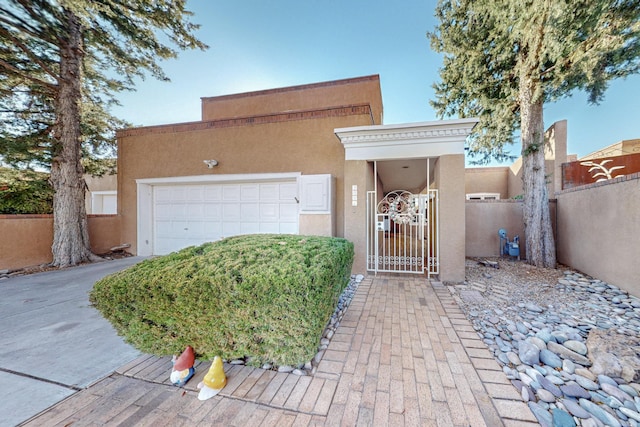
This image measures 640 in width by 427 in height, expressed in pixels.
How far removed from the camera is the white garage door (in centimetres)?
703

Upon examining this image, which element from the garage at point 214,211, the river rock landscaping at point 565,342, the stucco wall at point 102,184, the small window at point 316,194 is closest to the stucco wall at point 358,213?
the small window at point 316,194

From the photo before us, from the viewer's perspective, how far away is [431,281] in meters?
5.18

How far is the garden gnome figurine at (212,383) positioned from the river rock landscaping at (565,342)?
255 centimetres

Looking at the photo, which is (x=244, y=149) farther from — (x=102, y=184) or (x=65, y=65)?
(x=102, y=184)

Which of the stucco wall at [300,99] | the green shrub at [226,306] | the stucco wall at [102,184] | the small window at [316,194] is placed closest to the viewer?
the green shrub at [226,306]

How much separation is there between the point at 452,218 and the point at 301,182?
3.63 m

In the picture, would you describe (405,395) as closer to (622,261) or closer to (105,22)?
(622,261)

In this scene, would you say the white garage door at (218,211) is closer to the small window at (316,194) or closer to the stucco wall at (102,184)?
the small window at (316,194)

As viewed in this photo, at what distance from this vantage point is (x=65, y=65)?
6.77m

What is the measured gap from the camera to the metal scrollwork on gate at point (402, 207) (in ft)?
18.4

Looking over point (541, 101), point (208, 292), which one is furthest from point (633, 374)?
point (541, 101)

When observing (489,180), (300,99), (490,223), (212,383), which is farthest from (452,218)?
(489,180)

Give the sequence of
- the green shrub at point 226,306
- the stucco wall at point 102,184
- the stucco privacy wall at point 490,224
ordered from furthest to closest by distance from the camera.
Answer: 1. the stucco wall at point 102,184
2. the stucco privacy wall at point 490,224
3. the green shrub at point 226,306

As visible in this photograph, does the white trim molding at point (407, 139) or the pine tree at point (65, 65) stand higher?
the pine tree at point (65, 65)
